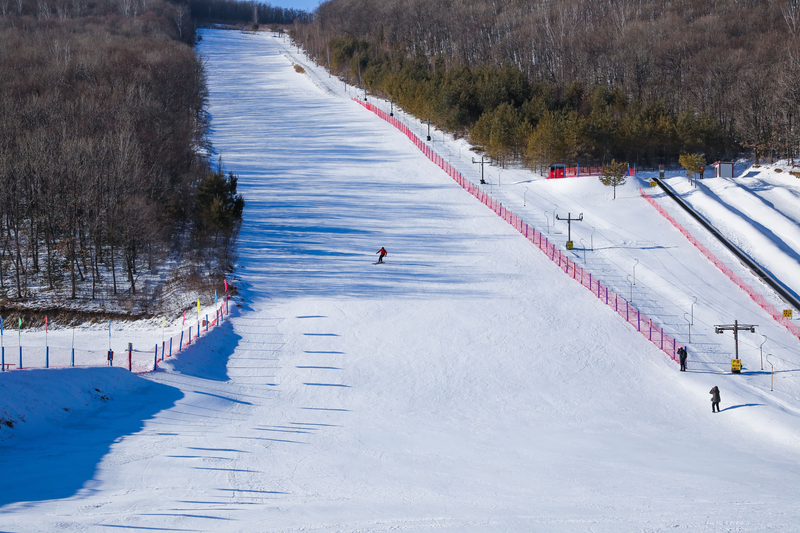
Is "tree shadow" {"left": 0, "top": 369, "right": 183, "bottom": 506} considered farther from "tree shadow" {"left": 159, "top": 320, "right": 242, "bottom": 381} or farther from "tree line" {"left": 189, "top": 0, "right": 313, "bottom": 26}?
"tree line" {"left": 189, "top": 0, "right": 313, "bottom": 26}

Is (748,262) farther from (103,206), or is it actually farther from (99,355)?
(103,206)

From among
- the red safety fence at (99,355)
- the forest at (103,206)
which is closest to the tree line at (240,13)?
the forest at (103,206)

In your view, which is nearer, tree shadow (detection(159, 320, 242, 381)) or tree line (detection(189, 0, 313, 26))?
tree shadow (detection(159, 320, 242, 381))

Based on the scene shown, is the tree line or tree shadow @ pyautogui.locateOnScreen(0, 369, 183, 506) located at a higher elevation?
the tree line

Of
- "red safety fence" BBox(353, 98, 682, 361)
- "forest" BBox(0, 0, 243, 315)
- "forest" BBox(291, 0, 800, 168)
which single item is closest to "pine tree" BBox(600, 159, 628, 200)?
"red safety fence" BBox(353, 98, 682, 361)

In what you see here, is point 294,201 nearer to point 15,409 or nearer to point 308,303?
point 308,303

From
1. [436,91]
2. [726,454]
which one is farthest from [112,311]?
[436,91]

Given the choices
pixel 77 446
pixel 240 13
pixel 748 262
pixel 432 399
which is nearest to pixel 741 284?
pixel 748 262
